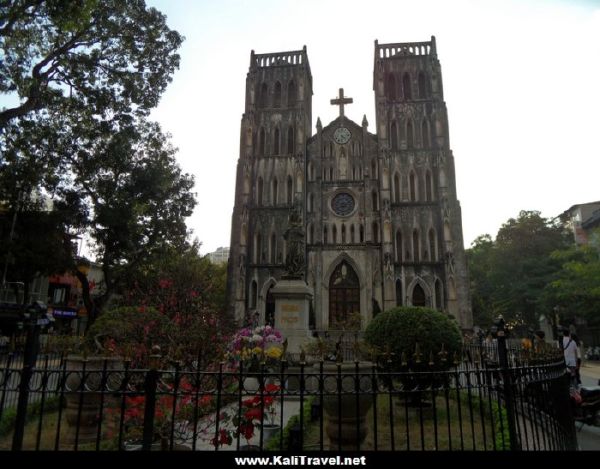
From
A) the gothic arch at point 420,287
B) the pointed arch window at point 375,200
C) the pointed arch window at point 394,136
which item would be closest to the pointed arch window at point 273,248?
the pointed arch window at point 375,200

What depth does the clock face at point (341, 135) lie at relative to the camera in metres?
33.7

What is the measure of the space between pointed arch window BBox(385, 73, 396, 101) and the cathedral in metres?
0.11

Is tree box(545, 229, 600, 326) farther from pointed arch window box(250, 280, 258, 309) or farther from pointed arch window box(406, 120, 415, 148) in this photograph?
pointed arch window box(250, 280, 258, 309)

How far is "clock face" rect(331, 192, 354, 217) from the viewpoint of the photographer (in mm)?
32031

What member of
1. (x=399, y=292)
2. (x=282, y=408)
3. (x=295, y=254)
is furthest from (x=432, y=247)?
(x=282, y=408)

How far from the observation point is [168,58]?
1605 centimetres

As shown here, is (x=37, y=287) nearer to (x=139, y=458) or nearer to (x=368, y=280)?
(x=368, y=280)

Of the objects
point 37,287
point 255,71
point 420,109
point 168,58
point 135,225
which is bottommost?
point 37,287

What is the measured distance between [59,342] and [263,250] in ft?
74.6

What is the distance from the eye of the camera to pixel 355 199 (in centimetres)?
3206

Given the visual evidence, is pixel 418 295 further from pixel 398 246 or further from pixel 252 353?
pixel 252 353

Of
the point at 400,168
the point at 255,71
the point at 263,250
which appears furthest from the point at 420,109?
the point at 263,250

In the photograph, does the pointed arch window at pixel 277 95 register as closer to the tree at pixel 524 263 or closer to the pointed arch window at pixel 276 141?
the pointed arch window at pixel 276 141

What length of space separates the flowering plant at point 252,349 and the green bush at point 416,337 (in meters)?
2.24
